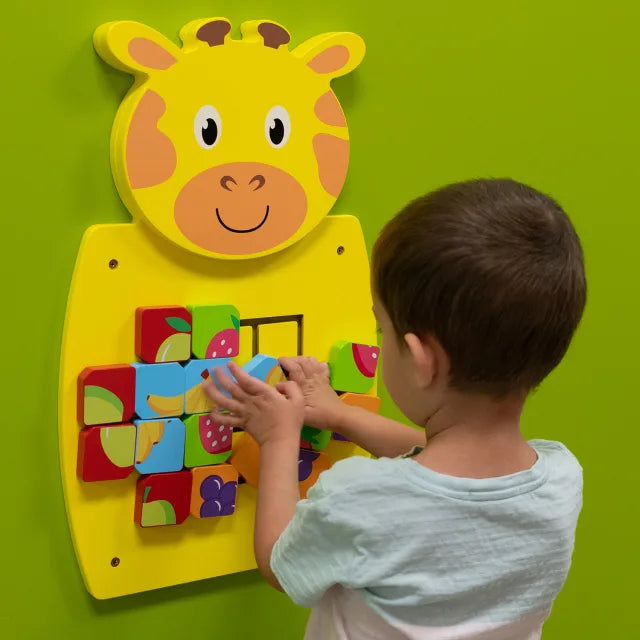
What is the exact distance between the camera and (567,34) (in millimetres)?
854

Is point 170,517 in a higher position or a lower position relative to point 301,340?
lower

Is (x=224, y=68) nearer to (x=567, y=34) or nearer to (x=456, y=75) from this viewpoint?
(x=456, y=75)

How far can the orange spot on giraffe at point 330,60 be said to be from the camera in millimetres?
699

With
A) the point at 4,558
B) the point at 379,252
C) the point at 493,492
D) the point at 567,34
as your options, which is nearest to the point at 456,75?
the point at 567,34

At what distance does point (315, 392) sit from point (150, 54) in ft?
0.88

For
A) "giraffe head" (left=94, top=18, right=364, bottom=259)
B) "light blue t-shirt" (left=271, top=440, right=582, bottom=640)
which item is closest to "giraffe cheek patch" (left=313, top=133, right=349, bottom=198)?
"giraffe head" (left=94, top=18, right=364, bottom=259)

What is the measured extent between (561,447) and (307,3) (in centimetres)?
36

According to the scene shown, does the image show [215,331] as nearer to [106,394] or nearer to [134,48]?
[106,394]

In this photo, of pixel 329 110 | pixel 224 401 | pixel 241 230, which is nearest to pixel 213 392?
pixel 224 401

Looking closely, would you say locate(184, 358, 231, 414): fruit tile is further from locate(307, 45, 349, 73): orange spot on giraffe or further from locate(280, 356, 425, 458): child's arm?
locate(307, 45, 349, 73): orange spot on giraffe

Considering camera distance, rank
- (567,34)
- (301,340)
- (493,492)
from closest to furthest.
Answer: (493,492), (301,340), (567,34)

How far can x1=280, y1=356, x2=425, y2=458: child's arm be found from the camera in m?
0.73

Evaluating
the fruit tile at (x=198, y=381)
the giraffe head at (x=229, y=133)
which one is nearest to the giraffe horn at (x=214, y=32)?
the giraffe head at (x=229, y=133)

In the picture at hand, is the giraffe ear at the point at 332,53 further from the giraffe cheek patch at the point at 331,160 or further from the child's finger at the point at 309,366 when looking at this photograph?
the child's finger at the point at 309,366
